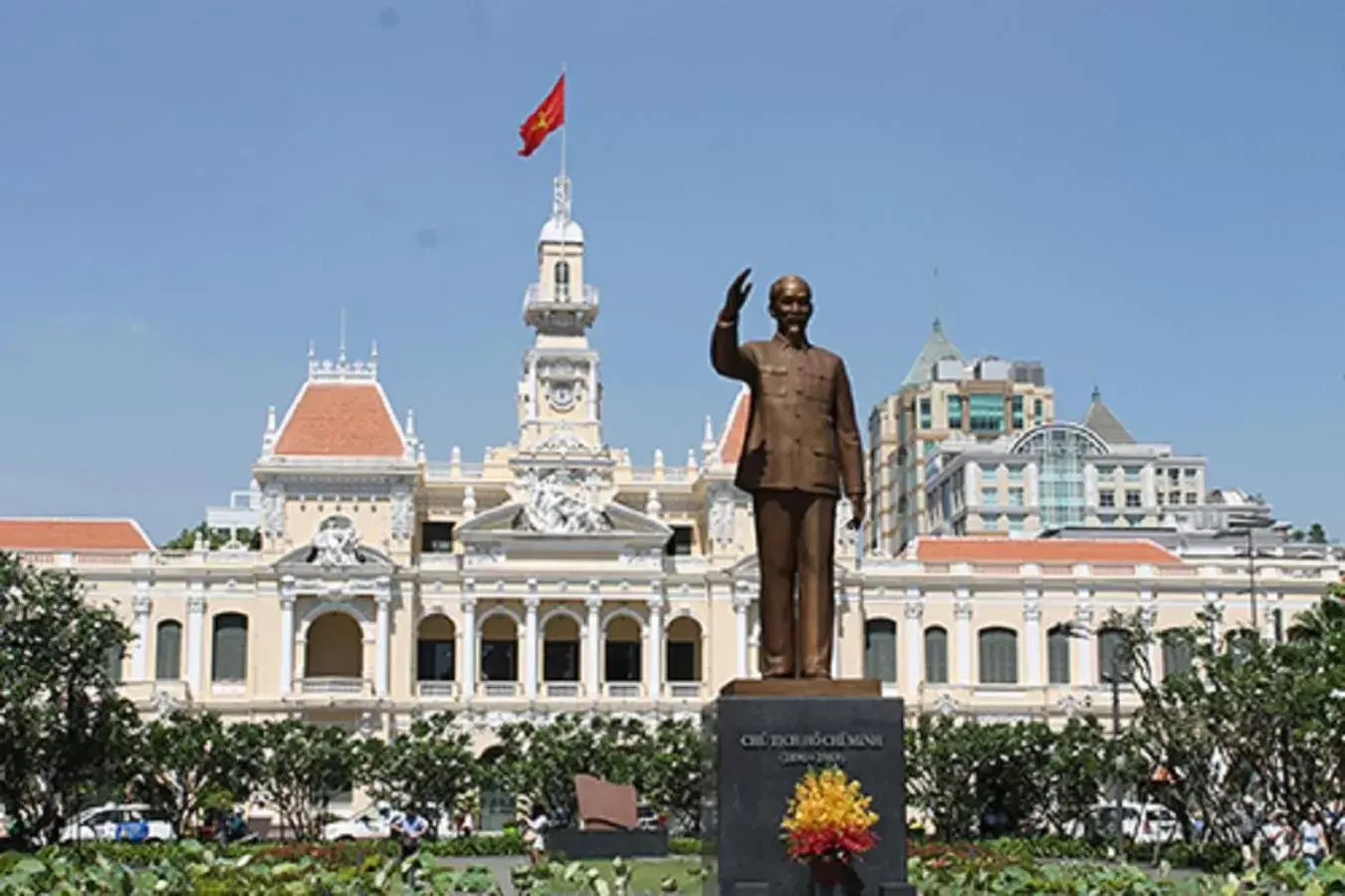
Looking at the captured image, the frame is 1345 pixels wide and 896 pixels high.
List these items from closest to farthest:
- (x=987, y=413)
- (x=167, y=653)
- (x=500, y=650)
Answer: (x=167, y=653), (x=500, y=650), (x=987, y=413)

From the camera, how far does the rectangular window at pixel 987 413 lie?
429ft

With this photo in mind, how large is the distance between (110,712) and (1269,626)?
40492 mm

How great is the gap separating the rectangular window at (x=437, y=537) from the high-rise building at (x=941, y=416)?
65249 millimetres

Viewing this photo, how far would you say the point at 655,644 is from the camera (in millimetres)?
63375

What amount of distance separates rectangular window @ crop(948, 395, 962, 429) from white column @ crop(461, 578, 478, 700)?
73227 millimetres

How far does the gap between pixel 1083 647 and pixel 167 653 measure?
98.7ft

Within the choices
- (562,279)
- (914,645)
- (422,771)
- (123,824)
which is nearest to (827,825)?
(422,771)

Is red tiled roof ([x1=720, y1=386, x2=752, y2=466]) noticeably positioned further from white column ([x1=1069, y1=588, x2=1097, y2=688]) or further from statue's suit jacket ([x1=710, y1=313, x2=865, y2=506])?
statue's suit jacket ([x1=710, y1=313, x2=865, y2=506])

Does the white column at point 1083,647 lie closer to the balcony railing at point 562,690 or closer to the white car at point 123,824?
the balcony railing at point 562,690

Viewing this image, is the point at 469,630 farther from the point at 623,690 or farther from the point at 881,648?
the point at 881,648

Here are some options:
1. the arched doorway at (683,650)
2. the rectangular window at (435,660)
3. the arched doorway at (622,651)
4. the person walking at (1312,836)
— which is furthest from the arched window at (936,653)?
the person walking at (1312,836)

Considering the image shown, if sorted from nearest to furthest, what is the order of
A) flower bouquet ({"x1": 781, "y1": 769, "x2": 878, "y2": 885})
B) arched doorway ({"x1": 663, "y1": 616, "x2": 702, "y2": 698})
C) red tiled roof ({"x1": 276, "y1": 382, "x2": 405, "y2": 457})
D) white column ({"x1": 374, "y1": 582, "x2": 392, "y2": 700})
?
1. flower bouquet ({"x1": 781, "y1": 769, "x2": 878, "y2": 885})
2. white column ({"x1": 374, "y1": 582, "x2": 392, "y2": 700})
3. red tiled roof ({"x1": 276, "y1": 382, "x2": 405, "y2": 457})
4. arched doorway ({"x1": 663, "y1": 616, "x2": 702, "y2": 698})

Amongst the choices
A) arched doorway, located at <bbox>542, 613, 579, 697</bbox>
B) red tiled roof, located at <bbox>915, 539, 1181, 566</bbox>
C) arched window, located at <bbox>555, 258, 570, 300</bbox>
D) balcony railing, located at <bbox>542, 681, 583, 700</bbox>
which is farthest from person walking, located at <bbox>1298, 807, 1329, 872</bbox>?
arched window, located at <bbox>555, 258, 570, 300</bbox>

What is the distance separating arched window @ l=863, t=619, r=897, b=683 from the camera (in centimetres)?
6512
